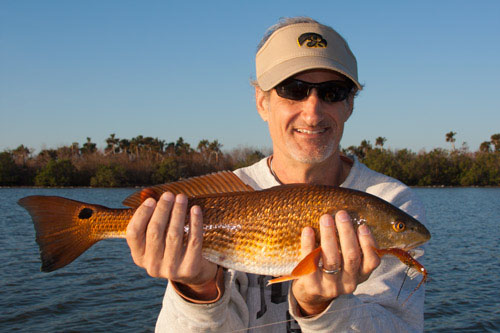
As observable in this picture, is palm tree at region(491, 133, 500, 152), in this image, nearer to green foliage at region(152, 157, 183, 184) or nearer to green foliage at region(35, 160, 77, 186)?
green foliage at region(152, 157, 183, 184)

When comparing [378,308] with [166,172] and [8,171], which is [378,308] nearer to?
[166,172]

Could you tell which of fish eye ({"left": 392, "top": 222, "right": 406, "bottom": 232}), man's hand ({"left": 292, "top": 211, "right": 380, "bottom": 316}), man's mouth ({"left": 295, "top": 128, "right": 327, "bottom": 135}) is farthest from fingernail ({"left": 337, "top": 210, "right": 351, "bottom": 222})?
man's mouth ({"left": 295, "top": 128, "right": 327, "bottom": 135})

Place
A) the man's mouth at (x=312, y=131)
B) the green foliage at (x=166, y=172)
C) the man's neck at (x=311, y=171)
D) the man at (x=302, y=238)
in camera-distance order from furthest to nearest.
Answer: the green foliage at (x=166, y=172)
the man's neck at (x=311, y=171)
the man's mouth at (x=312, y=131)
the man at (x=302, y=238)

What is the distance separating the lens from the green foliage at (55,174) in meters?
70.4

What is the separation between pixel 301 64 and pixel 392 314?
1.99m

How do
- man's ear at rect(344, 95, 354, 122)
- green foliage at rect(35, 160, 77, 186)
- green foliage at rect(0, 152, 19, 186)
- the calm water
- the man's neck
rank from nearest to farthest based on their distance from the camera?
the man's neck → man's ear at rect(344, 95, 354, 122) → the calm water → green foliage at rect(0, 152, 19, 186) → green foliage at rect(35, 160, 77, 186)

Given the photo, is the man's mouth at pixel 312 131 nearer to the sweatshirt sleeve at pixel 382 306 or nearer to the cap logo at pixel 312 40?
the cap logo at pixel 312 40

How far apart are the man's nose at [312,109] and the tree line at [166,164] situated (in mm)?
68387

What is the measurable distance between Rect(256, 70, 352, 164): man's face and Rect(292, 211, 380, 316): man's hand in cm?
91

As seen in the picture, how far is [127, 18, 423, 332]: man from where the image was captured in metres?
2.62

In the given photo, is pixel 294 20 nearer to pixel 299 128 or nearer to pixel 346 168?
pixel 299 128

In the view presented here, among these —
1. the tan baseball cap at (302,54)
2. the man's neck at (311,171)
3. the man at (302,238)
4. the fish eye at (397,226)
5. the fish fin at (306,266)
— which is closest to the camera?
the fish fin at (306,266)

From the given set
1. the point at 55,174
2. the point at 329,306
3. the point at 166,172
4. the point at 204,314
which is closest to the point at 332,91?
the point at 329,306

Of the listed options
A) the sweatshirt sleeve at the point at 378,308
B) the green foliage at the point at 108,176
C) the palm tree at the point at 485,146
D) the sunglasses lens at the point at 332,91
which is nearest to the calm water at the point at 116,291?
the sweatshirt sleeve at the point at 378,308
